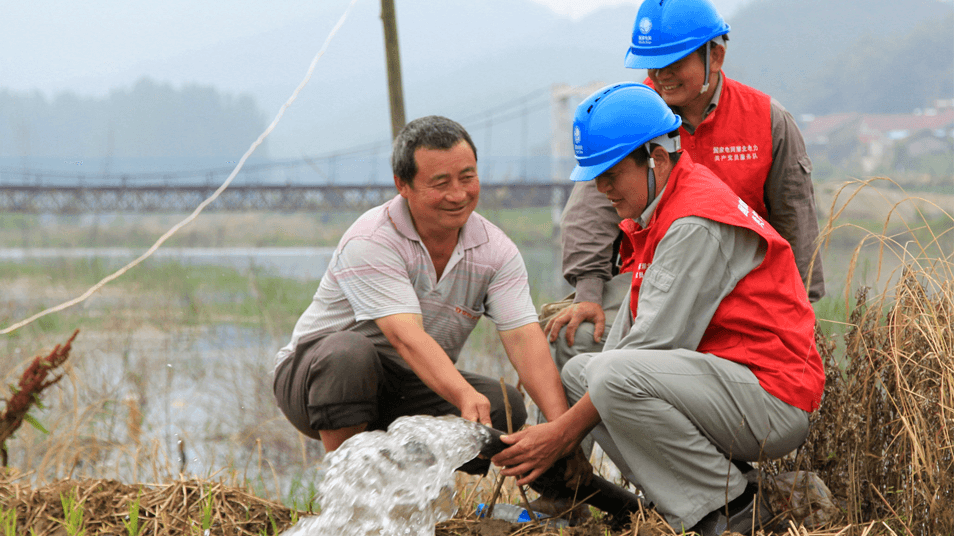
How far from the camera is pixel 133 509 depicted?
2334mm

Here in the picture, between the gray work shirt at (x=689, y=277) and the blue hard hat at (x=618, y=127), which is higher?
the blue hard hat at (x=618, y=127)

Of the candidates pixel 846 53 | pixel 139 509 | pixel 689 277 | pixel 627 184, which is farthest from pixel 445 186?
pixel 846 53

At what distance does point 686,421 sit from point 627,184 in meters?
0.75

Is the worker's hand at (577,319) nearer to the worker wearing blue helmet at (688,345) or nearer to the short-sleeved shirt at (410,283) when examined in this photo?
the short-sleeved shirt at (410,283)

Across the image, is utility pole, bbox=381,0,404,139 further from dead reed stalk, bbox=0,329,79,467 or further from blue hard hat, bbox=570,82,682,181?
dead reed stalk, bbox=0,329,79,467

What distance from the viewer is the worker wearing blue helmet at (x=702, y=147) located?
8.89ft

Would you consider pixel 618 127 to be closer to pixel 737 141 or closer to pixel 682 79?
pixel 682 79

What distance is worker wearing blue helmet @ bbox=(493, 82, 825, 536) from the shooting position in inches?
87.2

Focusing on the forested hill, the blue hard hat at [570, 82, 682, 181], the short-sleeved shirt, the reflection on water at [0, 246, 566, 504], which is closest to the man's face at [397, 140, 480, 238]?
the short-sleeved shirt

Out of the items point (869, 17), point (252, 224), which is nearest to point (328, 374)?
point (252, 224)

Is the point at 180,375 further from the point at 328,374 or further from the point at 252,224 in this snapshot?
the point at 252,224

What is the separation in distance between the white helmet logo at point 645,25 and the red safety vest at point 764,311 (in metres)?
0.70

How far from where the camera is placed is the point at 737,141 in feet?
9.43

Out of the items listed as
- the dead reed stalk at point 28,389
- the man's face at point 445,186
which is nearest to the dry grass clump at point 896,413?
the man's face at point 445,186
